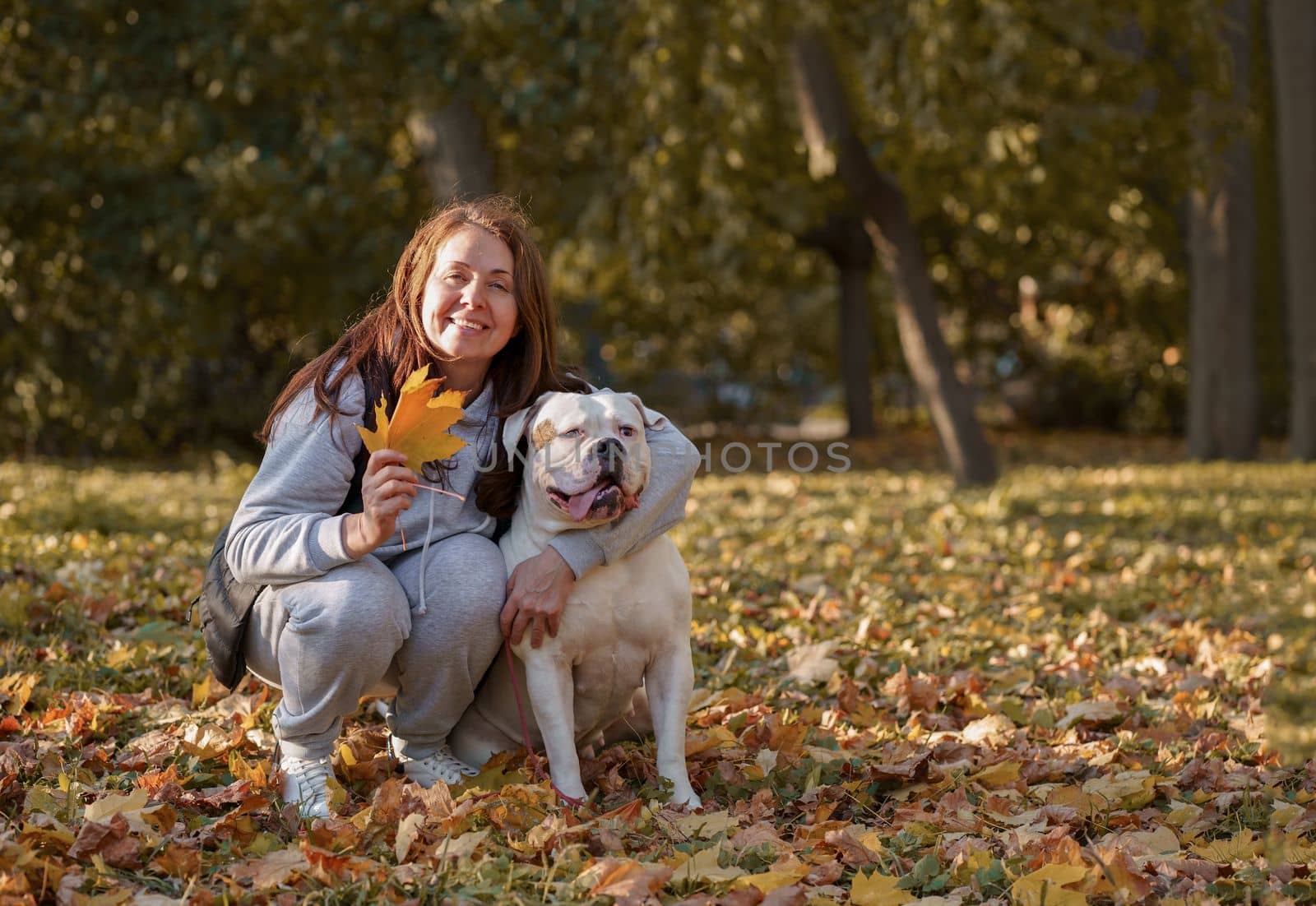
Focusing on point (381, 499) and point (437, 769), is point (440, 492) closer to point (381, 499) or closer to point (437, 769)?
point (381, 499)

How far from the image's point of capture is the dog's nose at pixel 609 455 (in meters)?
2.74

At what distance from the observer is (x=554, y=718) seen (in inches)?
111

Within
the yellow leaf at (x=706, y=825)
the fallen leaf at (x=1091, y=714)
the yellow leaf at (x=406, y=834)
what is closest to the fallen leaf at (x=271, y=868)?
the yellow leaf at (x=406, y=834)

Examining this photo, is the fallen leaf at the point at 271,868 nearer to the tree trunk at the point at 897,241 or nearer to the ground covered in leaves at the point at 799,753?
the ground covered in leaves at the point at 799,753

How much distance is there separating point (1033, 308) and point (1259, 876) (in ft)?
50.1

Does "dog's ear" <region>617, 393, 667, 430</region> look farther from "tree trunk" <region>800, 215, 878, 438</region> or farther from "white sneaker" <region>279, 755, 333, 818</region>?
"tree trunk" <region>800, 215, 878, 438</region>

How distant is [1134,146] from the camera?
8.23m

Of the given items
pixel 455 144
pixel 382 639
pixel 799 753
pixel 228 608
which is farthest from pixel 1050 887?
pixel 455 144

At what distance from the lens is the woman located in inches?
109

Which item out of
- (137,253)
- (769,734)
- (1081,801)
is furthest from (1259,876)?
(137,253)

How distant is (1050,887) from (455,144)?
27.5 feet

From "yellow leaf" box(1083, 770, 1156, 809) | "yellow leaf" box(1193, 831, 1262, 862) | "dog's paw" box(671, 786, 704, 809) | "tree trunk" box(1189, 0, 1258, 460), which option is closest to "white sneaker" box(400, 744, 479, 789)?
"dog's paw" box(671, 786, 704, 809)

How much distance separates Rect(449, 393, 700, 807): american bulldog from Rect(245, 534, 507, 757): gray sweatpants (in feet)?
0.36

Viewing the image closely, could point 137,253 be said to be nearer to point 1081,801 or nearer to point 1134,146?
point 1134,146
